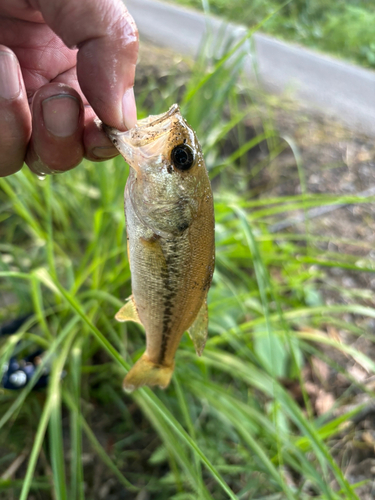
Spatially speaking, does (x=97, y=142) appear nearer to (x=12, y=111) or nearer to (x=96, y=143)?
(x=96, y=143)

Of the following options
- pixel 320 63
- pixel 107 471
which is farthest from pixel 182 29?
pixel 107 471

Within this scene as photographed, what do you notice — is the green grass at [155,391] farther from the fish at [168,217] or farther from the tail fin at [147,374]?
the fish at [168,217]

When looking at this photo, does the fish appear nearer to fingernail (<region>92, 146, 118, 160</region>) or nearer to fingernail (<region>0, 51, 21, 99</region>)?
fingernail (<region>92, 146, 118, 160</region>)

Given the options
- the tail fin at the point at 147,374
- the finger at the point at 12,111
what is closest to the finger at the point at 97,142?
the finger at the point at 12,111

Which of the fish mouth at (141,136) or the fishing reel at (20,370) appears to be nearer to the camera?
the fish mouth at (141,136)

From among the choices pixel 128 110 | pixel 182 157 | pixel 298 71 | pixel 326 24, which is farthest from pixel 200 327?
pixel 326 24

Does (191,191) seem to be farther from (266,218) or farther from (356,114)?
(356,114)

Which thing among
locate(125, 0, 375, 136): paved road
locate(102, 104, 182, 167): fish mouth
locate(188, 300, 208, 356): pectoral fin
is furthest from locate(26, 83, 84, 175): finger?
locate(125, 0, 375, 136): paved road
